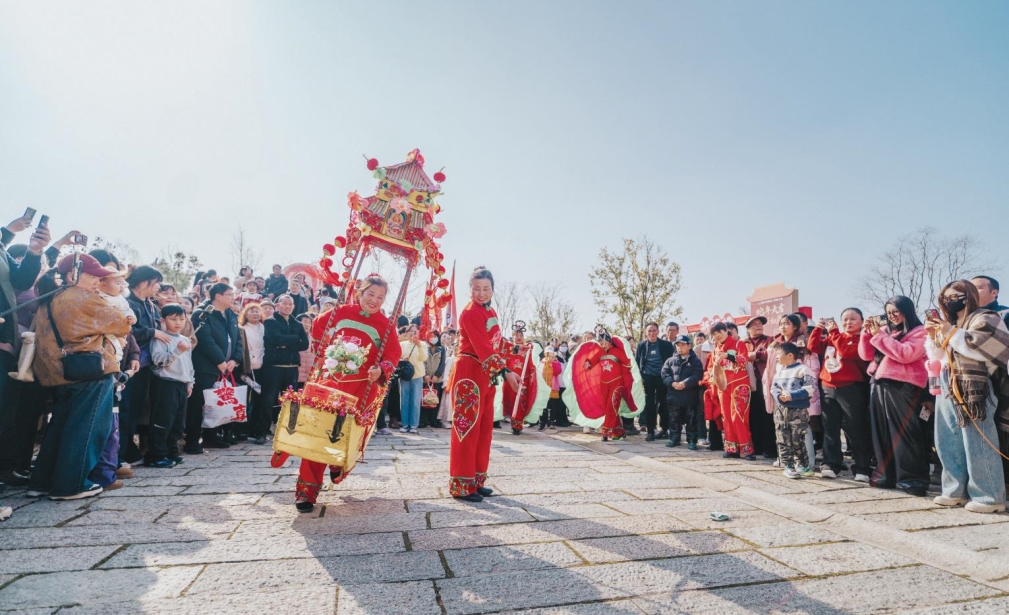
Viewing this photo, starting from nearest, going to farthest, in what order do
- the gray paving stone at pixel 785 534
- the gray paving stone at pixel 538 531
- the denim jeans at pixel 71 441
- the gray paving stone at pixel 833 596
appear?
the gray paving stone at pixel 833 596 → the gray paving stone at pixel 538 531 → the gray paving stone at pixel 785 534 → the denim jeans at pixel 71 441

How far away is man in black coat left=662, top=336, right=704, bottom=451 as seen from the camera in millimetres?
7188

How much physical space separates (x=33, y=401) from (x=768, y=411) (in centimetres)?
717

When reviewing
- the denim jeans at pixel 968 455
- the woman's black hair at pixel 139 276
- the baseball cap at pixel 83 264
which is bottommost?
the denim jeans at pixel 968 455

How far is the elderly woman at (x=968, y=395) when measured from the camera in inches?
148

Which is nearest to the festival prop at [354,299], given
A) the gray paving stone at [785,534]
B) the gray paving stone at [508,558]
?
the gray paving stone at [508,558]

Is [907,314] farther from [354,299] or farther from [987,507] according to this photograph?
[354,299]

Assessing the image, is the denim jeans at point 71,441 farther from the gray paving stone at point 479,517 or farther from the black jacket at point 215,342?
the gray paving stone at point 479,517

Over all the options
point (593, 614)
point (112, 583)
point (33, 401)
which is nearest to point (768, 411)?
point (593, 614)

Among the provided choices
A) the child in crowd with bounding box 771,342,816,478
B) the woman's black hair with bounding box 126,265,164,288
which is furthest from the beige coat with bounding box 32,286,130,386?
the child in crowd with bounding box 771,342,816,478

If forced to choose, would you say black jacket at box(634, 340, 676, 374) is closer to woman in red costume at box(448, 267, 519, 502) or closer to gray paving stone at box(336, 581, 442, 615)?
woman in red costume at box(448, 267, 519, 502)

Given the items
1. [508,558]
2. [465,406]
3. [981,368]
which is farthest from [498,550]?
[981,368]

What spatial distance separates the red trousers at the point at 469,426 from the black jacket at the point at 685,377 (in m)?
4.23

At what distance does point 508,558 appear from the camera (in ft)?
8.52

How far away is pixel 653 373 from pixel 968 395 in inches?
181
